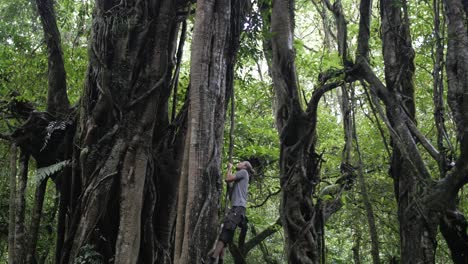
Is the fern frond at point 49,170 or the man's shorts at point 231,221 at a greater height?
the fern frond at point 49,170

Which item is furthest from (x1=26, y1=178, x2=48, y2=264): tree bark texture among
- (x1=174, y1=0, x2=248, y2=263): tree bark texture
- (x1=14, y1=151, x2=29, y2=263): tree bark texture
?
(x1=174, y1=0, x2=248, y2=263): tree bark texture

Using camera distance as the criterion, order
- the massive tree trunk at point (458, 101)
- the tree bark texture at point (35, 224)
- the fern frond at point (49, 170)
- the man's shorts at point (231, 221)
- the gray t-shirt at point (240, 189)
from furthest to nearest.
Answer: the tree bark texture at point (35, 224) < the fern frond at point (49, 170) < the gray t-shirt at point (240, 189) < the man's shorts at point (231, 221) < the massive tree trunk at point (458, 101)

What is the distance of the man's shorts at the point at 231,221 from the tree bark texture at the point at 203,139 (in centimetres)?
110

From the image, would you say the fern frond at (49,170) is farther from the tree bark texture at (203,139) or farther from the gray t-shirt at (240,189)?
the tree bark texture at (203,139)

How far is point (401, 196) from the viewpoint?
5.86 m

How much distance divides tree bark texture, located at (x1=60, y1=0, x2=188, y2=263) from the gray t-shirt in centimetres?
93

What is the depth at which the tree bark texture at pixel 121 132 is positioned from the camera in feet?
16.2

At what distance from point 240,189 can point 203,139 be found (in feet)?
4.82

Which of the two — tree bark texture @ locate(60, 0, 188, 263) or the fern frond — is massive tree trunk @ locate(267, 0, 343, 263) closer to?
tree bark texture @ locate(60, 0, 188, 263)

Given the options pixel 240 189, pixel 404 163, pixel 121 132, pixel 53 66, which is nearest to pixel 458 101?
pixel 404 163

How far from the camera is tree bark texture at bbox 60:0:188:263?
4.95 meters

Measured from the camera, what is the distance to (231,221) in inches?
201

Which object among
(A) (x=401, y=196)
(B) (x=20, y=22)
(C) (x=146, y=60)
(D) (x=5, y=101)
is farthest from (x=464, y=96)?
(B) (x=20, y=22)

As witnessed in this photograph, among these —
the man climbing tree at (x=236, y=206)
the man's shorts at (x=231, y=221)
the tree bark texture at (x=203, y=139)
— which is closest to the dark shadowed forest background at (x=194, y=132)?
the tree bark texture at (x=203, y=139)
